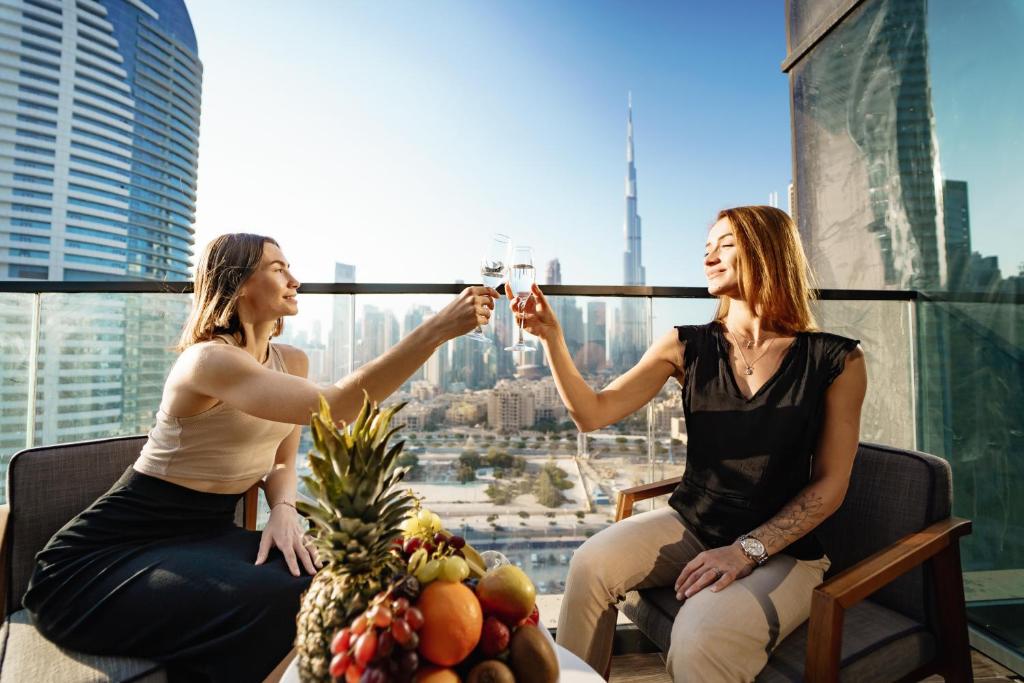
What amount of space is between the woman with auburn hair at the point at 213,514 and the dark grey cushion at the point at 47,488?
0.14 meters

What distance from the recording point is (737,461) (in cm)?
152

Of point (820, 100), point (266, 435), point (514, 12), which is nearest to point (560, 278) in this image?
point (266, 435)

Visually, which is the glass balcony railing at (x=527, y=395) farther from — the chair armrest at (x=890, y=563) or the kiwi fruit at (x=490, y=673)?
the kiwi fruit at (x=490, y=673)

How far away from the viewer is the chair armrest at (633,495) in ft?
5.92

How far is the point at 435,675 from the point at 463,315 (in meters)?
0.88

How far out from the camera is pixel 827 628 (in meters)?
1.09

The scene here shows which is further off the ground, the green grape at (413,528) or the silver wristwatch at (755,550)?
the green grape at (413,528)

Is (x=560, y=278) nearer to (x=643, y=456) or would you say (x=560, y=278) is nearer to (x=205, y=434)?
(x=643, y=456)

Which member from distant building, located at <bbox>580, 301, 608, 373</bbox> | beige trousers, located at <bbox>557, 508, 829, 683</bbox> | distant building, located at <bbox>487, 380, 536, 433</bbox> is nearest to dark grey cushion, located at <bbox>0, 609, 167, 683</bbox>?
beige trousers, located at <bbox>557, 508, 829, 683</bbox>

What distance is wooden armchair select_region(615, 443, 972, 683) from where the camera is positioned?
1.14 m

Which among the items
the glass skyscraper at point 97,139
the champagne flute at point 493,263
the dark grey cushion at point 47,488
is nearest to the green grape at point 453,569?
the champagne flute at point 493,263

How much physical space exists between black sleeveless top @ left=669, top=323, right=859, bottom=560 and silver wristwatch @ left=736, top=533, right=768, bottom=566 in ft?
0.30

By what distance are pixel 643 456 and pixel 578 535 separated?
588 mm

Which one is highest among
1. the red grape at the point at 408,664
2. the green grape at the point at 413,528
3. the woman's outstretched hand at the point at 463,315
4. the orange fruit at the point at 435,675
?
the woman's outstretched hand at the point at 463,315
